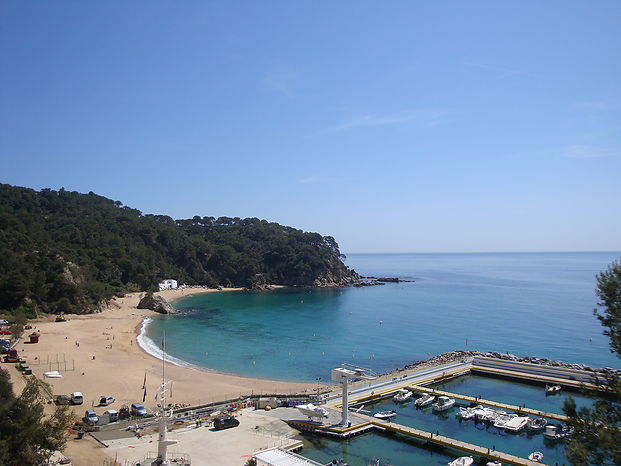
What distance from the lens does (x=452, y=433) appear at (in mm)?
30734

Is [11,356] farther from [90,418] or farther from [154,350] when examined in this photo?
[90,418]

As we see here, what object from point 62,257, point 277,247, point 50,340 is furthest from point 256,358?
point 277,247

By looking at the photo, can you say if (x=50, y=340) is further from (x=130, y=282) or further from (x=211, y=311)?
(x=130, y=282)

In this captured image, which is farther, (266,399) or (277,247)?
(277,247)

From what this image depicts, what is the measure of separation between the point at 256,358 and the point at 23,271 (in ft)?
131

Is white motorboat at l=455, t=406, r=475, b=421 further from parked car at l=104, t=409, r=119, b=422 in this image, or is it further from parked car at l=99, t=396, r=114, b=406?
parked car at l=99, t=396, r=114, b=406

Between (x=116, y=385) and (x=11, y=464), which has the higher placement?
(x=11, y=464)

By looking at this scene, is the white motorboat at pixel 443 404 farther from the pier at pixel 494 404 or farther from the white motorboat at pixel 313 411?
the white motorboat at pixel 313 411

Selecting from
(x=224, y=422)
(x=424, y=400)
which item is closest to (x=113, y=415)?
(x=224, y=422)

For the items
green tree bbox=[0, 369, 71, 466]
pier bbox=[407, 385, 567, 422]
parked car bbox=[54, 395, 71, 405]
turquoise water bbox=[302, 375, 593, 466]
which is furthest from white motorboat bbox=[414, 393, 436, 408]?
parked car bbox=[54, 395, 71, 405]

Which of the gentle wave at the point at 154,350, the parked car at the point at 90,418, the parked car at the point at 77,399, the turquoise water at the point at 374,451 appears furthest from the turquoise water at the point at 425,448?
the gentle wave at the point at 154,350

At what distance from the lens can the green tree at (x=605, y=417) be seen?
1055cm

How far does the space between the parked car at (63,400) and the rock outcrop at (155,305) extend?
5160 cm

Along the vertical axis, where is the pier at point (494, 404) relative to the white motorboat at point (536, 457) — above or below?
below
